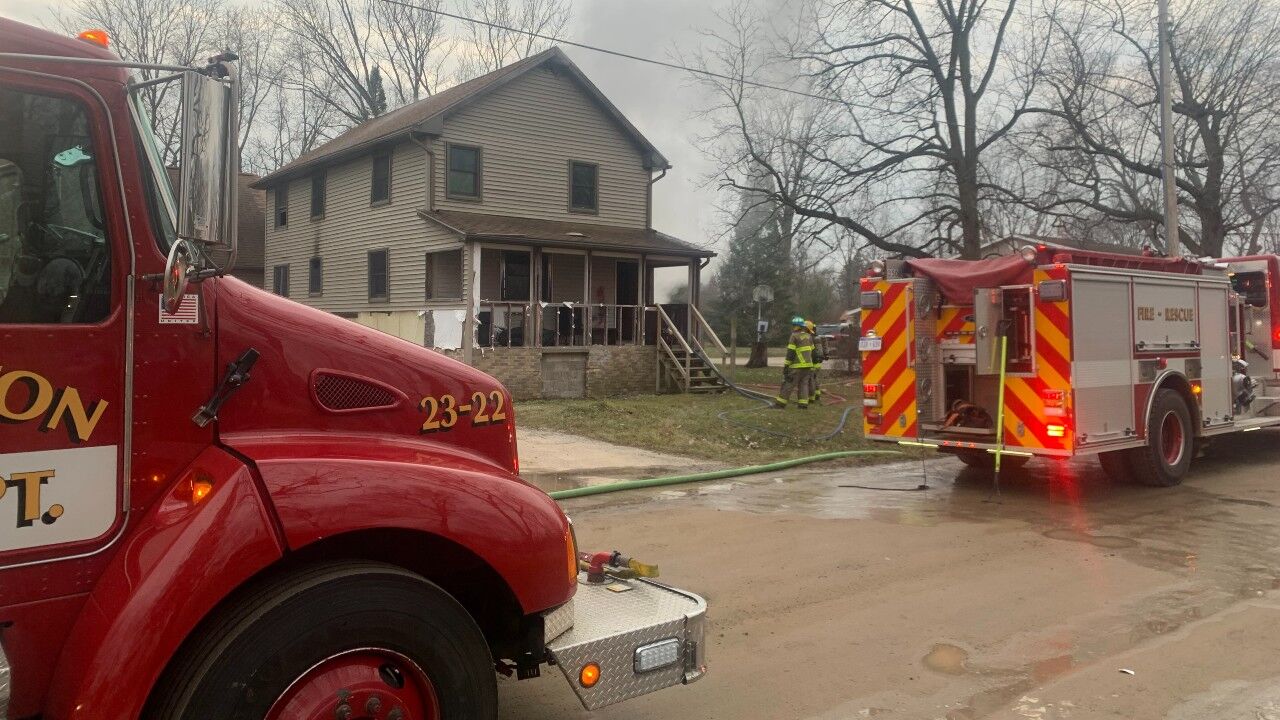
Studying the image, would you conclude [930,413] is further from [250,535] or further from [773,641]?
[250,535]

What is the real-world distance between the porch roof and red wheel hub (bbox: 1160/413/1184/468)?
13687 millimetres

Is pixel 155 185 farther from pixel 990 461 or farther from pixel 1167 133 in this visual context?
pixel 1167 133

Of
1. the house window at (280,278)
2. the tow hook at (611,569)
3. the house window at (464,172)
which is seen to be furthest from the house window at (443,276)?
the tow hook at (611,569)

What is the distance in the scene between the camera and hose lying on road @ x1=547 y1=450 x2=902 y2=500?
8.99 meters

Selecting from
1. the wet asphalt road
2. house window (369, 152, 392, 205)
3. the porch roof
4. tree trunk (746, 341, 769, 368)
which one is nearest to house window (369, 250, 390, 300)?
house window (369, 152, 392, 205)

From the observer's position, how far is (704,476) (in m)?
9.98

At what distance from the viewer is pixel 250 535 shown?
2488mm

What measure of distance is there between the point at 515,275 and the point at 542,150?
323 centimetres

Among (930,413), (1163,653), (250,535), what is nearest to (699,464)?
(930,413)

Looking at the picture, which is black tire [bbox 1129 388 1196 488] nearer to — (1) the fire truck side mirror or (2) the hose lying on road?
(2) the hose lying on road

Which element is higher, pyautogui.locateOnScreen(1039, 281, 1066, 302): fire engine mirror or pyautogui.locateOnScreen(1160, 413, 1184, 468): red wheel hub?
pyautogui.locateOnScreen(1039, 281, 1066, 302): fire engine mirror

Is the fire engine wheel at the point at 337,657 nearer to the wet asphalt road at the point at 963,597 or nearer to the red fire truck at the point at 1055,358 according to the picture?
the wet asphalt road at the point at 963,597

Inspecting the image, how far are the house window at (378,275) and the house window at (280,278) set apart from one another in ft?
16.5

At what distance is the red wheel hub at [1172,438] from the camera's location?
32.1ft
